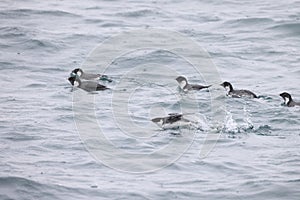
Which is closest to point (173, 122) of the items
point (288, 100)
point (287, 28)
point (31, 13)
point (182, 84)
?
point (288, 100)

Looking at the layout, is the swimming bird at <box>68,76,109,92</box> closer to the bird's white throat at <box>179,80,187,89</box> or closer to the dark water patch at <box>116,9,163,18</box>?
the bird's white throat at <box>179,80,187,89</box>

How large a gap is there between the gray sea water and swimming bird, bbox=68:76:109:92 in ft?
0.64

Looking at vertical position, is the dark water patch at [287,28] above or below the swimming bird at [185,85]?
above

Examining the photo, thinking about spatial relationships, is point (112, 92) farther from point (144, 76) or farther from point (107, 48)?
point (107, 48)

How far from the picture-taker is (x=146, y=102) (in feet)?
56.1

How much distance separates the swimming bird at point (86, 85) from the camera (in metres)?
18.4

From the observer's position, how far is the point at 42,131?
14461 millimetres

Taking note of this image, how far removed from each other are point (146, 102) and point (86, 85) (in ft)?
7.39

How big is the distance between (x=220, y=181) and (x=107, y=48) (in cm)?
1066

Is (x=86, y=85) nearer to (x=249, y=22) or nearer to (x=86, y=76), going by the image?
(x=86, y=76)

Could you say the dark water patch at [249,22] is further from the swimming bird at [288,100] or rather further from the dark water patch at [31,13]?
the swimming bird at [288,100]

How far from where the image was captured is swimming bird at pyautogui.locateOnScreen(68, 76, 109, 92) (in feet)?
60.4

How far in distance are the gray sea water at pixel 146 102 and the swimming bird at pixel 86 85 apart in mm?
194

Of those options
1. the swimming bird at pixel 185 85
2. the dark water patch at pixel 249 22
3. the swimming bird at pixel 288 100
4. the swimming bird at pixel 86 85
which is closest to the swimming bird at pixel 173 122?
the swimming bird at pixel 288 100
